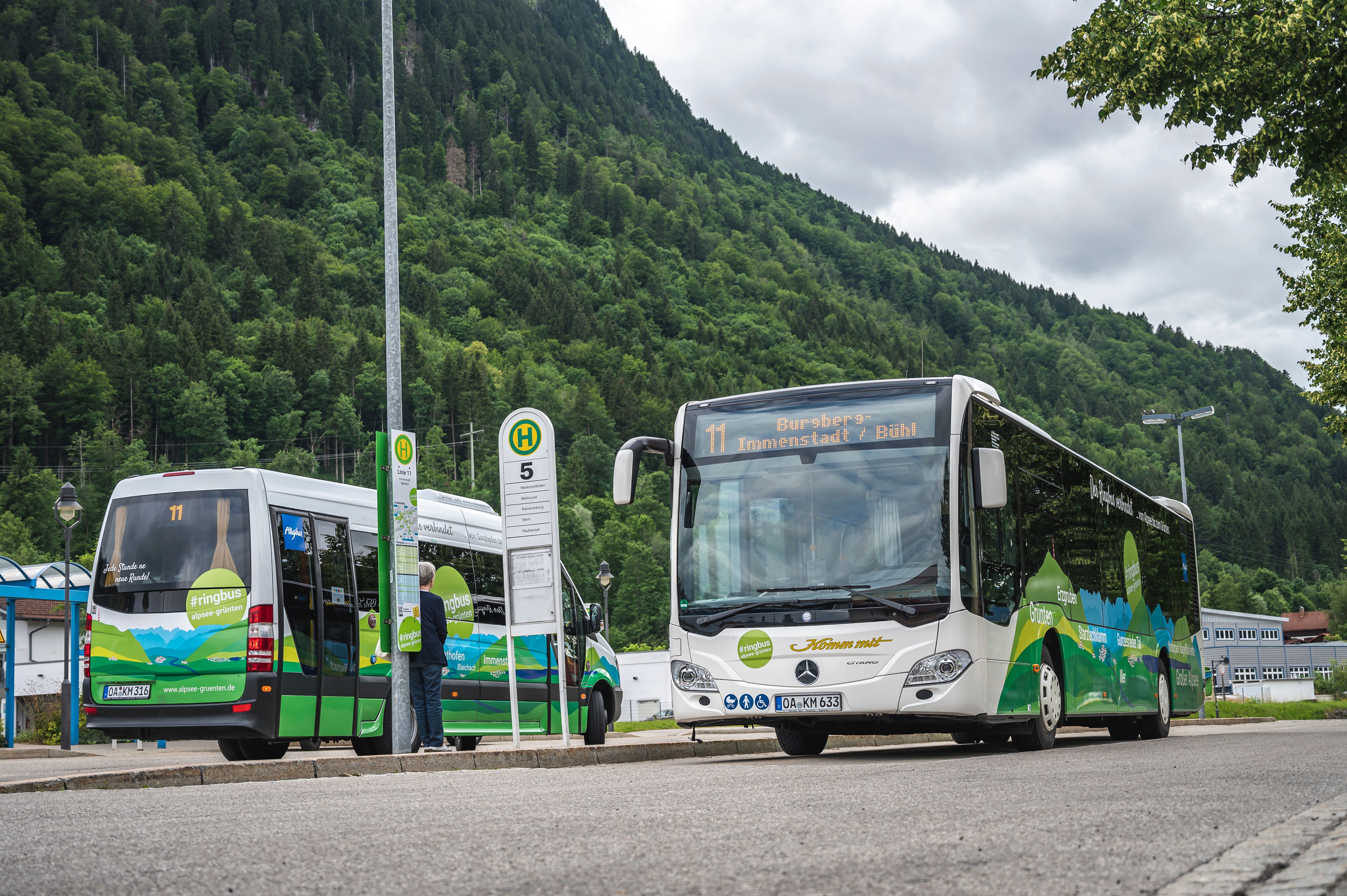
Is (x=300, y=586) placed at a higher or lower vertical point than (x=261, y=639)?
higher

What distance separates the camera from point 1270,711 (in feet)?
136

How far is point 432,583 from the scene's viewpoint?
14.6 meters

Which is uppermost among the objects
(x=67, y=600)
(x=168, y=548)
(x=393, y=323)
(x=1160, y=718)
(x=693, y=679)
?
(x=393, y=323)

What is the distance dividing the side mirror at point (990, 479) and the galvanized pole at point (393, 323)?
5580 mm

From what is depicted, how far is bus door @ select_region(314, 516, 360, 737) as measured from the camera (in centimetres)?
1406

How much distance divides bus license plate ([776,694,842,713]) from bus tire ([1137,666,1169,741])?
7.74 metres

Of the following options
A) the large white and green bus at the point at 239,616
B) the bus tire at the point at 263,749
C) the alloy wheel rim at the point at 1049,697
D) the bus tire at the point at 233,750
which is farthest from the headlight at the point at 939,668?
the bus tire at the point at 233,750

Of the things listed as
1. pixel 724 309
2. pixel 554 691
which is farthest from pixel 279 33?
pixel 554 691

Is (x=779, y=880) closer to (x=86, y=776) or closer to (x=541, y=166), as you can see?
(x=86, y=776)

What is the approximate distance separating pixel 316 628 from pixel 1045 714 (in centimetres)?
711

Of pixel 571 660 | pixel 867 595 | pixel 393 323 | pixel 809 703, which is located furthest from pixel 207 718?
pixel 867 595

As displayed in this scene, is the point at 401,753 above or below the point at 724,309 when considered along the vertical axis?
below

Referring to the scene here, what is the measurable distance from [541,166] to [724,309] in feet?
135

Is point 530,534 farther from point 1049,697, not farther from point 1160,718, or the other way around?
point 1160,718
